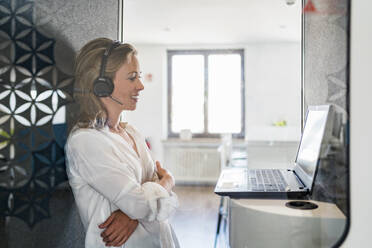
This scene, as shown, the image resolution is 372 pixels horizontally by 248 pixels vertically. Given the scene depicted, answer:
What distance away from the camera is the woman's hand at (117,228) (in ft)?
3.18

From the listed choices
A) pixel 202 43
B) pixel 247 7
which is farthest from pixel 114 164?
pixel 247 7

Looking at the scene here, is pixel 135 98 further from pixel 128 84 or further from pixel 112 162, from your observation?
pixel 112 162

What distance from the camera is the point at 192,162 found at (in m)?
1.05

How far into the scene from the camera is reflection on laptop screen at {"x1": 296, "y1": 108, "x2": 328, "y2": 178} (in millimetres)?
956

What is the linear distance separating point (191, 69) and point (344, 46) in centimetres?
48

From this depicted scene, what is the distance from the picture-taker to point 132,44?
1.02m

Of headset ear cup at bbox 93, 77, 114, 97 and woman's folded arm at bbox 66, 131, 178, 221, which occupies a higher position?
headset ear cup at bbox 93, 77, 114, 97

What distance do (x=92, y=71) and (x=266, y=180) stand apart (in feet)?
2.17

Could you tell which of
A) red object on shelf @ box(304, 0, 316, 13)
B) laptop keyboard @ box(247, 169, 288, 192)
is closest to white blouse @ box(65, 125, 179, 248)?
laptop keyboard @ box(247, 169, 288, 192)

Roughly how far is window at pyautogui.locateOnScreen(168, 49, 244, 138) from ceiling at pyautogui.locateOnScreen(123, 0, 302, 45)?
54mm

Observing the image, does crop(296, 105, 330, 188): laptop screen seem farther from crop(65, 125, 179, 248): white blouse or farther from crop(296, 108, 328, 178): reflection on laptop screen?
crop(65, 125, 179, 248): white blouse

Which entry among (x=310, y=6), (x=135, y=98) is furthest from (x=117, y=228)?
(x=310, y=6)

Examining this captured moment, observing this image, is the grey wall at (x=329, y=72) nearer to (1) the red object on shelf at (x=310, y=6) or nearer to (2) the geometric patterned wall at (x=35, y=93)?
(1) the red object on shelf at (x=310, y=6)

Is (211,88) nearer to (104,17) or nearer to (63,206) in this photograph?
(104,17)
